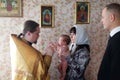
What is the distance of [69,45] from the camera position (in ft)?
9.33

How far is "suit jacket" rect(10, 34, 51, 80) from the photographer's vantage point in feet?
6.74

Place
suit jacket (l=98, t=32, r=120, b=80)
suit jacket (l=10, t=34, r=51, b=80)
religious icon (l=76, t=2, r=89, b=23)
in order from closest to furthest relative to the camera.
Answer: suit jacket (l=98, t=32, r=120, b=80) → suit jacket (l=10, t=34, r=51, b=80) → religious icon (l=76, t=2, r=89, b=23)

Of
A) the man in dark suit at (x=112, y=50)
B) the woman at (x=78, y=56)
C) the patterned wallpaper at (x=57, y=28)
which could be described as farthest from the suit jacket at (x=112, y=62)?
the patterned wallpaper at (x=57, y=28)

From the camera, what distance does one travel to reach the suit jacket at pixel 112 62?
1.54 m

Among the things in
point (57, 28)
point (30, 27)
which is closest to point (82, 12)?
point (57, 28)

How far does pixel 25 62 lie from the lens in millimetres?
2057

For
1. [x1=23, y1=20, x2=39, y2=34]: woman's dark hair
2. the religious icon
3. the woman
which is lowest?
the woman

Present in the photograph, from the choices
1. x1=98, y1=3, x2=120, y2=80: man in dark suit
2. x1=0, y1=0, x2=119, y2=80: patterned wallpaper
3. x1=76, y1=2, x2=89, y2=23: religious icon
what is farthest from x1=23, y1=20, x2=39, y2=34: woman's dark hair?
x1=76, y1=2, x2=89, y2=23: religious icon

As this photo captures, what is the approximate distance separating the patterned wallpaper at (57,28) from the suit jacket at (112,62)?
142cm

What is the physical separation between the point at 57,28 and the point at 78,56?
52cm

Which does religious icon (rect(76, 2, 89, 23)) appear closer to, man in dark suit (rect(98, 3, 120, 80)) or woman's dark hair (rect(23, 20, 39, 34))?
woman's dark hair (rect(23, 20, 39, 34))

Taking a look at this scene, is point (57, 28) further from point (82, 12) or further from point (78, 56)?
point (78, 56)

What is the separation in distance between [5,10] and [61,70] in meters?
0.94

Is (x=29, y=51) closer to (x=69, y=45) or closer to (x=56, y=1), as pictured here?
(x=69, y=45)
